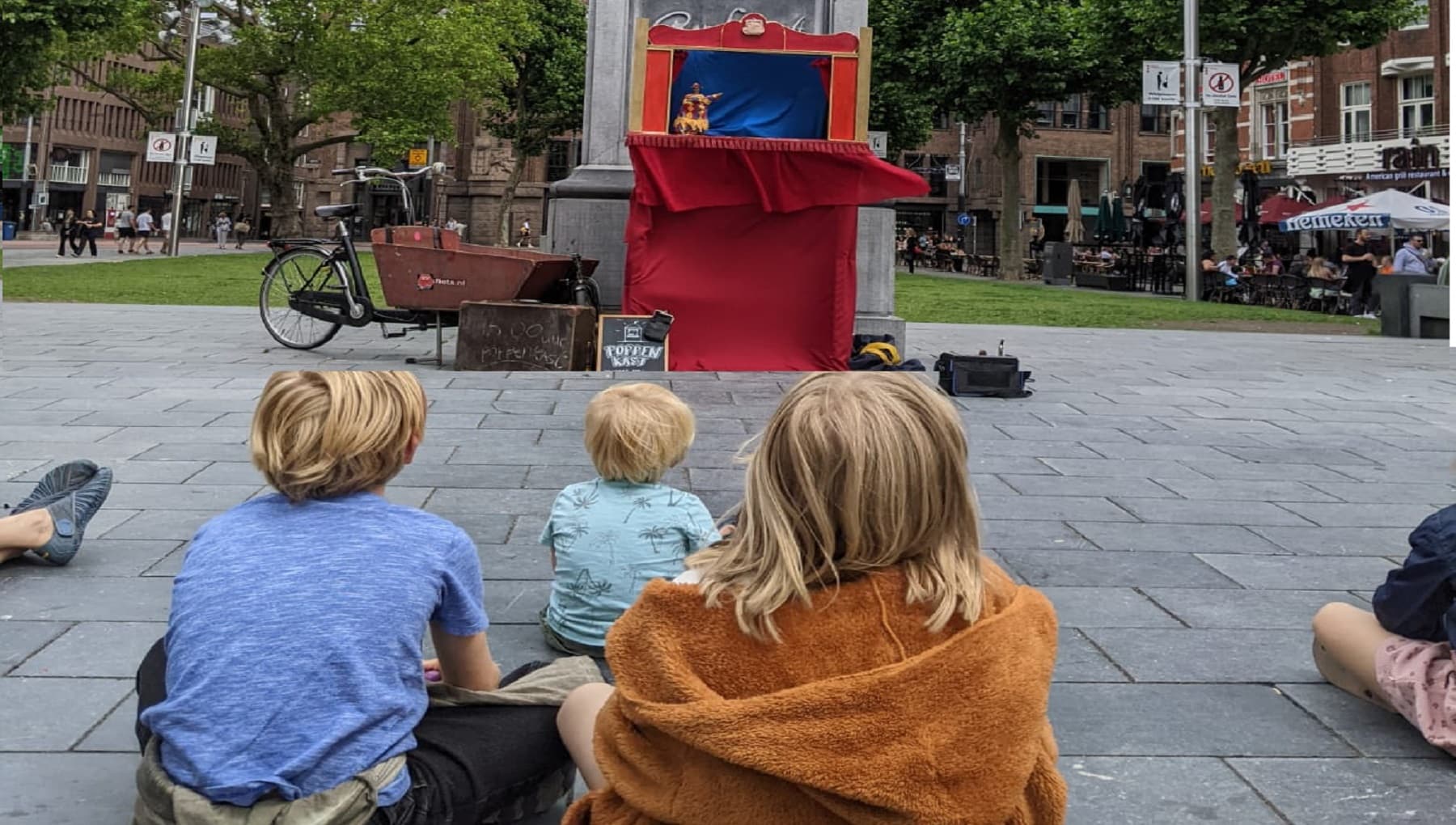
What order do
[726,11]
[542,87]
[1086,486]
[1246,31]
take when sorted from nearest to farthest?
[1086,486] → [726,11] → [1246,31] → [542,87]

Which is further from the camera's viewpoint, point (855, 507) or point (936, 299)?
point (936, 299)

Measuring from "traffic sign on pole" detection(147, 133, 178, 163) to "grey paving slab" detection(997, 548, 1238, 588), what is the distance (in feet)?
116

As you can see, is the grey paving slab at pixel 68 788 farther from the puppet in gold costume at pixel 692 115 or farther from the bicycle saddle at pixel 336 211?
the bicycle saddle at pixel 336 211

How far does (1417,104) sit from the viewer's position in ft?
135

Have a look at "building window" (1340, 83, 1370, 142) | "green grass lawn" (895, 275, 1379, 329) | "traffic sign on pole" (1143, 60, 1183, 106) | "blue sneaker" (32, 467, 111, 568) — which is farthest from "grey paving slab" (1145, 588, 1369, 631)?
"building window" (1340, 83, 1370, 142)

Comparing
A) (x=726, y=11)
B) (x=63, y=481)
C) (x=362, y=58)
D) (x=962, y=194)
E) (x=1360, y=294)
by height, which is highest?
(x=362, y=58)

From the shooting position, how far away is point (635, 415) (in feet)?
11.1

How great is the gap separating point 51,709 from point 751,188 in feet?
24.2

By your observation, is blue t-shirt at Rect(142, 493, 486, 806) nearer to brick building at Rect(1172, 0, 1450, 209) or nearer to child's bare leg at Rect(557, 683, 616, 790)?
child's bare leg at Rect(557, 683, 616, 790)

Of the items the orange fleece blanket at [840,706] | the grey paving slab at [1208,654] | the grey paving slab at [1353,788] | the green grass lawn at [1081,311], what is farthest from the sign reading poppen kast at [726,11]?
the orange fleece blanket at [840,706]

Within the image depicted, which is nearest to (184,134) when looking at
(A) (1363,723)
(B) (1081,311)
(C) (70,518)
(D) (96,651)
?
(B) (1081,311)

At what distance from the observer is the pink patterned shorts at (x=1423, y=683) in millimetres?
2996

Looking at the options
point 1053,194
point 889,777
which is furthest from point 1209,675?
point 1053,194

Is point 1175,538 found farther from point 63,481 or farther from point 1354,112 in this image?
point 1354,112
